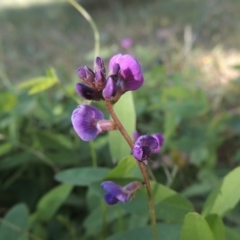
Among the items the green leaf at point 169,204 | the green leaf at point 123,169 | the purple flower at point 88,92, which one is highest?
the purple flower at point 88,92

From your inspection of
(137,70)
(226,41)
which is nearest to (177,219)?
(137,70)

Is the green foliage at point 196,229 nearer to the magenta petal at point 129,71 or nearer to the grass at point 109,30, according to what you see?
the magenta petal at point 129,71

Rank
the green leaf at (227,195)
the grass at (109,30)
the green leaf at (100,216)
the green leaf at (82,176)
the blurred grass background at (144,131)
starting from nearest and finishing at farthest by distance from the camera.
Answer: the green leaf at (227,195) → the green leaf at (82,176) → the green leaf at (100,216) → the blurred grass background at (144,131) → the grass at (109,30)

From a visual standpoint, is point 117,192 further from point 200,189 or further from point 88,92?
point 200,189

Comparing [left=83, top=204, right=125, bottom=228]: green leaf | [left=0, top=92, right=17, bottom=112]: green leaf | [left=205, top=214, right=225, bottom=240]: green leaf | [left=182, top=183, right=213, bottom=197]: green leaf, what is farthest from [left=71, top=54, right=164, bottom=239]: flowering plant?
[left=0, top=92, right=17, bottom=112]: green leaf

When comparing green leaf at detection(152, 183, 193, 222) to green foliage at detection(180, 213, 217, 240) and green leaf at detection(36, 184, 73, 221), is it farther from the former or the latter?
green leaf at detection(36, 184, 73, 221)

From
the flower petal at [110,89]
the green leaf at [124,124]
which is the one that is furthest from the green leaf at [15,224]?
the flower petal at [110,89]
